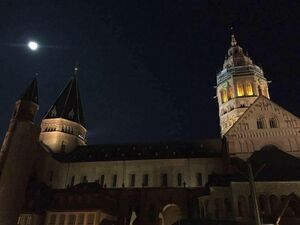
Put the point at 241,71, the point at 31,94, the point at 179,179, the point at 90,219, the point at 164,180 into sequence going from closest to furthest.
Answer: the point at 90,219 < the point at 179,179 < the point at 164,180 < the point at 31,94 < the point at 241,71

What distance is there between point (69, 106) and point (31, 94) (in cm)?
1234

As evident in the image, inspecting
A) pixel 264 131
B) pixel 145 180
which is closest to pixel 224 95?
pixel 264 131

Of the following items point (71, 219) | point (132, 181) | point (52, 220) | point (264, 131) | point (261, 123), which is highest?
point (261, 123)

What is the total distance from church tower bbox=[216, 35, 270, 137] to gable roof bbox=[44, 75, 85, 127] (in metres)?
31.1

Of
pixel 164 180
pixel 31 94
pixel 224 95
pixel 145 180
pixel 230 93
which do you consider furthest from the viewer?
pixel 224 95

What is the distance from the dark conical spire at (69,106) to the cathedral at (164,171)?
19.1 inches

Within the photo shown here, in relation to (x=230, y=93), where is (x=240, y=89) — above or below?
above

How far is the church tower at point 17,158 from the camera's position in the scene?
3953cm

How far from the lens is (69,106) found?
64.9 metres

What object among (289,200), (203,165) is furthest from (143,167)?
(289,200)

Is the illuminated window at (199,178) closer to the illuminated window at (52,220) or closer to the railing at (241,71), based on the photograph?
the railing at (241,71)

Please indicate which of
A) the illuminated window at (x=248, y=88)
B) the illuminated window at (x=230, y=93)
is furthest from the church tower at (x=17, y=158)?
the illuminated window at (x=248, y=88)

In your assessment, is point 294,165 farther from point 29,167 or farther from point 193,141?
point 29,167

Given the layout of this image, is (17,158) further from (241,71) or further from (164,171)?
(241,71)
